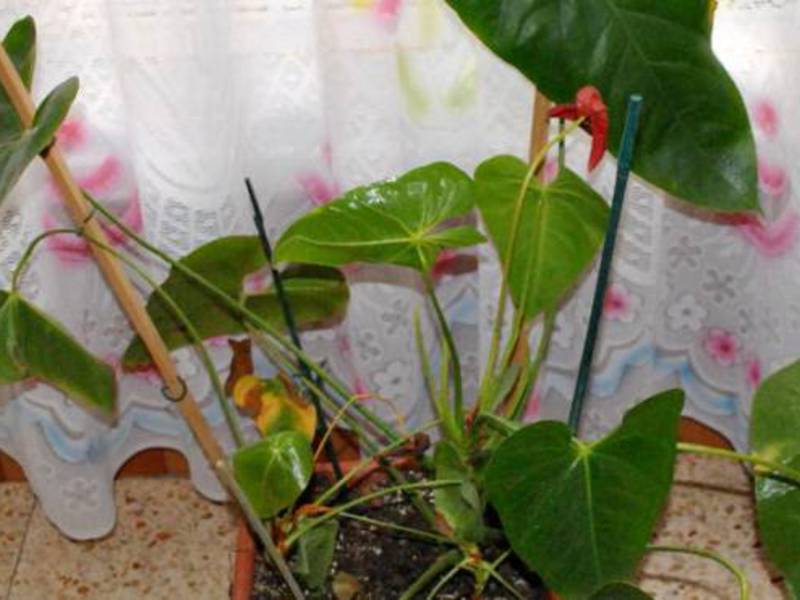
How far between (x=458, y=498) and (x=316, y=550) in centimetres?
13

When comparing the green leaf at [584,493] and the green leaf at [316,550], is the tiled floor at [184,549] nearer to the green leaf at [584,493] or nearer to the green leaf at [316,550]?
the green leaf at [316,550]

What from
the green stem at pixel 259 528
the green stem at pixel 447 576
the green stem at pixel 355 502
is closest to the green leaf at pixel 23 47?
the green stem at pixel 259 528

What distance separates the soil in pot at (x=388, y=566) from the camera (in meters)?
1.20

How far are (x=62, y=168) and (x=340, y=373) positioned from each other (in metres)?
0.56

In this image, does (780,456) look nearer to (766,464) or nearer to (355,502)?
(766,464)

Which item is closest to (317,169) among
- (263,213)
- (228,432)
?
(263,213)

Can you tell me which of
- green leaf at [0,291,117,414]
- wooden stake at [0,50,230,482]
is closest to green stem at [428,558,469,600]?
wooden stake at [0,50,230,482]

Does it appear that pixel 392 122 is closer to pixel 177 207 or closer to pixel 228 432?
pixel 177 207

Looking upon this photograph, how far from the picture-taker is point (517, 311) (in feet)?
3.64

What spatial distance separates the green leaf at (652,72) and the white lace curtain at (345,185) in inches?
11.1

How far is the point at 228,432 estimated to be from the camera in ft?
4.81

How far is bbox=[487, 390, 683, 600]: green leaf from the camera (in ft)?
3.05

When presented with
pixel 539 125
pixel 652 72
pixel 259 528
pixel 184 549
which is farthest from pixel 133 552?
pixel 652 72

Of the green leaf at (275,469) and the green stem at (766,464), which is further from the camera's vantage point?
the green leaf at (275,469)
